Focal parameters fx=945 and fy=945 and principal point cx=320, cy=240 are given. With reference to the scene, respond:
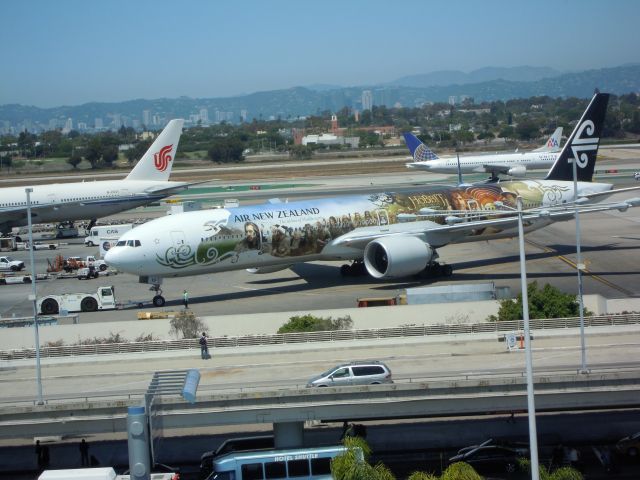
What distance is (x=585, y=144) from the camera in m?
51.9

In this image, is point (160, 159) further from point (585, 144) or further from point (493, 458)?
point (493, 458)

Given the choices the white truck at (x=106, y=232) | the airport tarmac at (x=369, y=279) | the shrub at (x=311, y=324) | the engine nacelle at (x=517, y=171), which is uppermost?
the engine nacelle at (x=517, y=171)

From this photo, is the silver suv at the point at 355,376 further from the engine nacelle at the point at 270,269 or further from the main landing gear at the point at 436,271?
the main landing gear at the point at 436,271

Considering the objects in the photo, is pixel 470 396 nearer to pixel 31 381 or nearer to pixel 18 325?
pixel 31 381

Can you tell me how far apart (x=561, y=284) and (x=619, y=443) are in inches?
792

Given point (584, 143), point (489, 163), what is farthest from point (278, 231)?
point (489, 163)

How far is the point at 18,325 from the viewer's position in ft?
128

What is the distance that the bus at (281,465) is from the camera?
2206 centimetres

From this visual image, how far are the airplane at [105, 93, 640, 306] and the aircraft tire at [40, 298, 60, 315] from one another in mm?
4013

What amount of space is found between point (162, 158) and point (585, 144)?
34991mm

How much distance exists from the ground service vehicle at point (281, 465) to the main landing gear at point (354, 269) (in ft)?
82.2

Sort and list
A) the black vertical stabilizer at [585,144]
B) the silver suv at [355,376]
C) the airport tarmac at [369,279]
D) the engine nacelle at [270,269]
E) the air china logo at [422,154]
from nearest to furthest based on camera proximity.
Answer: the silver suv at [355,376]
the airport tarmac at [369,279]
the engine nacelle at [270,269]
the black vertical stabilizer at [585,144]
the air china logo at [422,154]

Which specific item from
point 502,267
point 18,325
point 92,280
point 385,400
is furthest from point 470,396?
point 92,280

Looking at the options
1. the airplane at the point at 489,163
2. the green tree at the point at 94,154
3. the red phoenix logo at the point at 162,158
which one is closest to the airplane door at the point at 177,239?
the red phoenix logo at the point at 162,158
